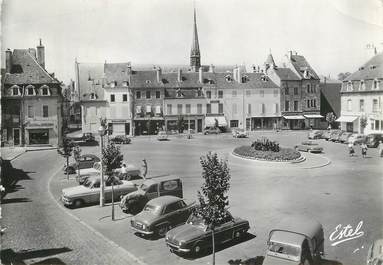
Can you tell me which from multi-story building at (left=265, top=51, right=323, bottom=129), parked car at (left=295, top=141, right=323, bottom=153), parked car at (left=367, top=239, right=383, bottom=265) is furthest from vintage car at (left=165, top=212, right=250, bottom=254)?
multi-story building at (left=265, top=51, right=323, bottom=129)

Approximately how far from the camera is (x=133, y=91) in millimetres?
53812

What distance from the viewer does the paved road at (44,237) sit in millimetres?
12516

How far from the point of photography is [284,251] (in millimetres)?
11297

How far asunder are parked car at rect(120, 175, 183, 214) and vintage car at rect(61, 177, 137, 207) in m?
1.16

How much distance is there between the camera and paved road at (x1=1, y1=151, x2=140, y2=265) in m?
12.5

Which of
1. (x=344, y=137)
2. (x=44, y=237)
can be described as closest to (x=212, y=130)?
(x=344, y=137)

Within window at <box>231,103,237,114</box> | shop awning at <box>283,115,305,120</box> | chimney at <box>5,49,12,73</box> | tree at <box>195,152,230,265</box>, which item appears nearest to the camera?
tree at <box>195,152,230,265</box>

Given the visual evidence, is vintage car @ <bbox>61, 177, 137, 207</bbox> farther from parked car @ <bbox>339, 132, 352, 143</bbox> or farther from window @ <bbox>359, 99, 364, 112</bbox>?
window @ <bbox>359, 99, 364, 112</bbox>

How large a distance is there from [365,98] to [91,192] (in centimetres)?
3533

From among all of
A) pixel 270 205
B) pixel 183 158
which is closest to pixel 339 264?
pixel 270 205

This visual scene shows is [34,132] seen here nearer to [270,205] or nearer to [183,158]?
[183,158]

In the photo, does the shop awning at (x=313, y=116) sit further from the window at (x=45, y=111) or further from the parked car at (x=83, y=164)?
the parked car at (x=83, y=164)

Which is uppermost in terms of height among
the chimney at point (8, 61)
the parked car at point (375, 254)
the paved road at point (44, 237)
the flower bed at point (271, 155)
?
the chimney at point (8, 61)

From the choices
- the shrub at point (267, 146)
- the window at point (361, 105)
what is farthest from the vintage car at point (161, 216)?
the window at point (361, 105)
